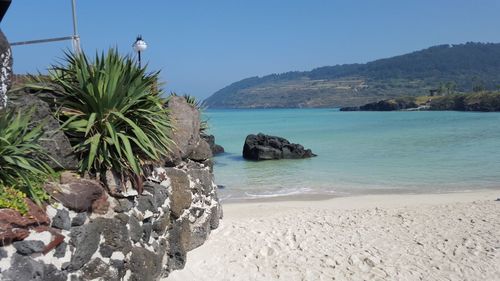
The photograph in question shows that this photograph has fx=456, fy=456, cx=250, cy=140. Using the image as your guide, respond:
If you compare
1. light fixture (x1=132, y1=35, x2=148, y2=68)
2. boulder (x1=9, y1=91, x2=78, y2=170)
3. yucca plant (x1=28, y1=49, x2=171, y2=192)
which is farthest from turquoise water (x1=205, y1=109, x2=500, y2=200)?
boulder (x1=9, y1=91, x2=78, y2=170)

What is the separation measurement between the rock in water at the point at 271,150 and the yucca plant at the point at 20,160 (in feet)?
77.8

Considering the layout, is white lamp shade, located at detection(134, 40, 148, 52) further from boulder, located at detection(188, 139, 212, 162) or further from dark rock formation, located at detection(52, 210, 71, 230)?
dark rock formation, located at detection(52, 210, 71, 230)

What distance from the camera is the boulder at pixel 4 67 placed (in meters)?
5.28

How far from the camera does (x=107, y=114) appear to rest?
6.09 meters

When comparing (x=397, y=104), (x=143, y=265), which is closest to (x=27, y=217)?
(x=143, y=265)

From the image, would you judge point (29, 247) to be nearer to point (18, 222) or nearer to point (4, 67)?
point (18, 222)

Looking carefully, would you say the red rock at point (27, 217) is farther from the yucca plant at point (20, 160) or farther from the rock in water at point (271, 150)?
the rock in water at point (271, 150)

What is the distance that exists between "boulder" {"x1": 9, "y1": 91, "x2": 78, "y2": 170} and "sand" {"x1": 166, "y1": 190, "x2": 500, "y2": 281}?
2.55m

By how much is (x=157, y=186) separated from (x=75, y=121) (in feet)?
5.09

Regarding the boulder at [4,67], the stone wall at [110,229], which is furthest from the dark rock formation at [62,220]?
the boulder at [4,67]

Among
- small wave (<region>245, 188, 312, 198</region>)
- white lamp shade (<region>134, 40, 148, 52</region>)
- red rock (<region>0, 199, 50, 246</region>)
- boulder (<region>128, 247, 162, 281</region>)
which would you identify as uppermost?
white lamp shade (<region>134, 40, 148, 52</region>)

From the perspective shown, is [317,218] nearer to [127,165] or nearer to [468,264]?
[468,264]

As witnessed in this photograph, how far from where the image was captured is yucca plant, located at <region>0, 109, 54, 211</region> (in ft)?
15.0

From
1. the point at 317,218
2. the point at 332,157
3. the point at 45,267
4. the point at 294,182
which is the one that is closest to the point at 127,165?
the point at 45,267
